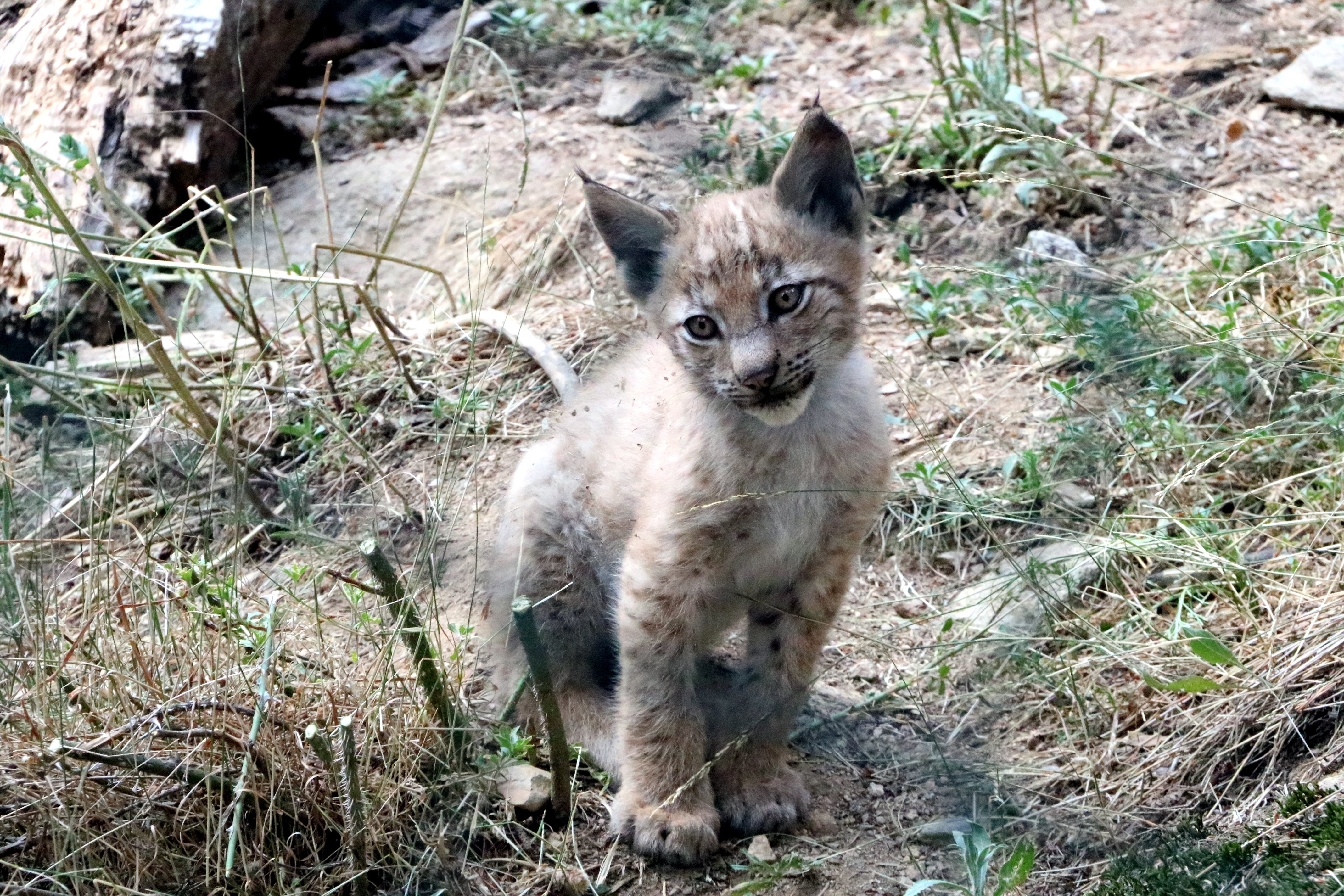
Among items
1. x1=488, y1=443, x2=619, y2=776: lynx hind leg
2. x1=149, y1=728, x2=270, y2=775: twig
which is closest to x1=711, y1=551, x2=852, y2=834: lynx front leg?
x1=488, y1=443, x2=619, y2=776: lynx hind leg

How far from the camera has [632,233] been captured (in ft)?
12.1

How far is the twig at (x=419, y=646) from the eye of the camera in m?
2.99

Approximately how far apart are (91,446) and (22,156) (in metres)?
0.85

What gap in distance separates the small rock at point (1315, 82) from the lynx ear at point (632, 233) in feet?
13.3

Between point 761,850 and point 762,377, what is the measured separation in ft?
4.31

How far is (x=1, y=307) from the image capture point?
5.59m

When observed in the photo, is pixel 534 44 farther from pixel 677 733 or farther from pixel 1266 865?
pixel 1266 865

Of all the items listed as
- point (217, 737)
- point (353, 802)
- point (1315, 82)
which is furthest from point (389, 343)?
point (1315, 82)

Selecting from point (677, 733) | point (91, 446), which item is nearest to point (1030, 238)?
point (677, 733)

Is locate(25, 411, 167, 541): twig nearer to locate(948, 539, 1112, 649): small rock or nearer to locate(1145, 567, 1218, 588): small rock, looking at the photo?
locate(948, 539, 1112, 649): small rock

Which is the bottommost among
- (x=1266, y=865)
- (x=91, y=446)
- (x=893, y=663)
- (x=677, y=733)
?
(x=893, y=663)

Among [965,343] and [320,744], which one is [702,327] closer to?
[320,744]

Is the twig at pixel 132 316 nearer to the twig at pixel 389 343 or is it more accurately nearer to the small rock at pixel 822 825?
the twig at pixel 389 343

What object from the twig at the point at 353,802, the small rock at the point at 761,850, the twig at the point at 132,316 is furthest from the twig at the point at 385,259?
the small rock at the point at 761,850
